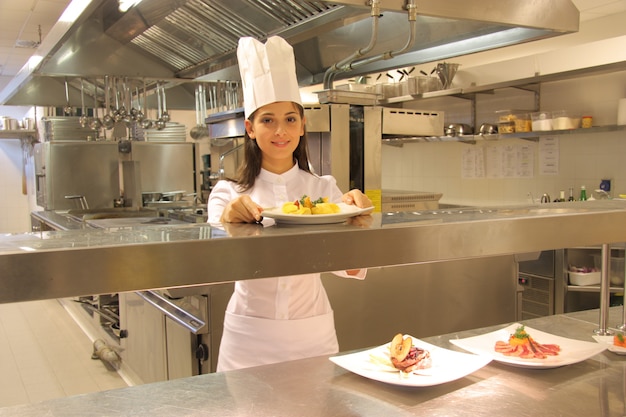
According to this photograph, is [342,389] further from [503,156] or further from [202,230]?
[503,156]

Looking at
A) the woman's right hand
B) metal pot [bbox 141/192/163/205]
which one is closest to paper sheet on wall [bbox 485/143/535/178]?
metal pot [bbox 141/192/163/205]

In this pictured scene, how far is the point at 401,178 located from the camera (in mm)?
6746

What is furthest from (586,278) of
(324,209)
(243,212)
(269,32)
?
(243,212)

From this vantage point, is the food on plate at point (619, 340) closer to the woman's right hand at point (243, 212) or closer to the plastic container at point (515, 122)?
the woman's right hand at point (243, 212)

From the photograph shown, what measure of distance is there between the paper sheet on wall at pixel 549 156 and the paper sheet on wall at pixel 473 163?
65 cm

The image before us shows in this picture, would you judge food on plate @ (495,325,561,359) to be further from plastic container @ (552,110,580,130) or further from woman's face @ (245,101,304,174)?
→ plastic container @ (552,110,580,130)

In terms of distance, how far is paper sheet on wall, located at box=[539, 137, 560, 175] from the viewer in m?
5.06

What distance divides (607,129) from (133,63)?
3612 mm

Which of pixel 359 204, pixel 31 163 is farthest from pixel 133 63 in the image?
pixel 31 163

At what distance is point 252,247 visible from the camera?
2.94ft

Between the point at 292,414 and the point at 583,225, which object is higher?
the point at 583,225

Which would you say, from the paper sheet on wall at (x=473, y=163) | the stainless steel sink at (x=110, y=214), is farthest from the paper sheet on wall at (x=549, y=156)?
the stainless steel sink at (x=110, y=214)

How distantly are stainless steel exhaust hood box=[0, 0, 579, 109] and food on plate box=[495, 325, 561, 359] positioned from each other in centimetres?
131

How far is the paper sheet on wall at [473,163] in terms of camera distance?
5.72 meters
